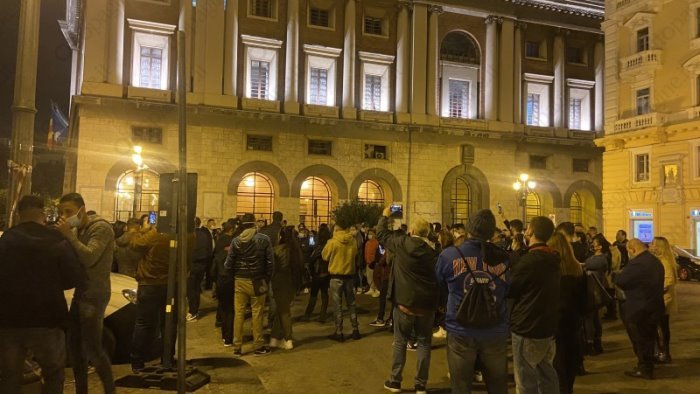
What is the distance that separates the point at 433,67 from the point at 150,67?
1381 cm

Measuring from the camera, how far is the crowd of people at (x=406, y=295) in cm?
442

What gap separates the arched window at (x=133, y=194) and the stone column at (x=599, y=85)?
24.8m

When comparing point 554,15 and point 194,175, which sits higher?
point 554,15

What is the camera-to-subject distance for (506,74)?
29.2 meters

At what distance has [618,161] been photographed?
27.5 metres

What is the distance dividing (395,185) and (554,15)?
14.1 metres

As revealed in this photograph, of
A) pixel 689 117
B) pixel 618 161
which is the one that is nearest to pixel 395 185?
pixel 618 161

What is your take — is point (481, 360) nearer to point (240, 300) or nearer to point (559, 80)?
point (240, 300)

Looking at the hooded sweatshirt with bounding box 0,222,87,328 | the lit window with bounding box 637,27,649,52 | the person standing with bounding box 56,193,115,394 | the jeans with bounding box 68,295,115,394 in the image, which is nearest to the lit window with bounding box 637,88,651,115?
the lit window with bounding box 637,27,649,52

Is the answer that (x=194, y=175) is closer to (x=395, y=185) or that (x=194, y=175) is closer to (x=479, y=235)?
(x=479, y=235)

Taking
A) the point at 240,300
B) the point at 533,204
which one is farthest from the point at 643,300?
the point at 533,204

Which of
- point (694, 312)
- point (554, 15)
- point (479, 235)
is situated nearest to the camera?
point (479, 235)

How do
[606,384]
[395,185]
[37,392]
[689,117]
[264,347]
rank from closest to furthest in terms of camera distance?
[37,392], [606,384], [264,347], [689,117], [395,185]

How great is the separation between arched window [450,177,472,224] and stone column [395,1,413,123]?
15.2 ft
